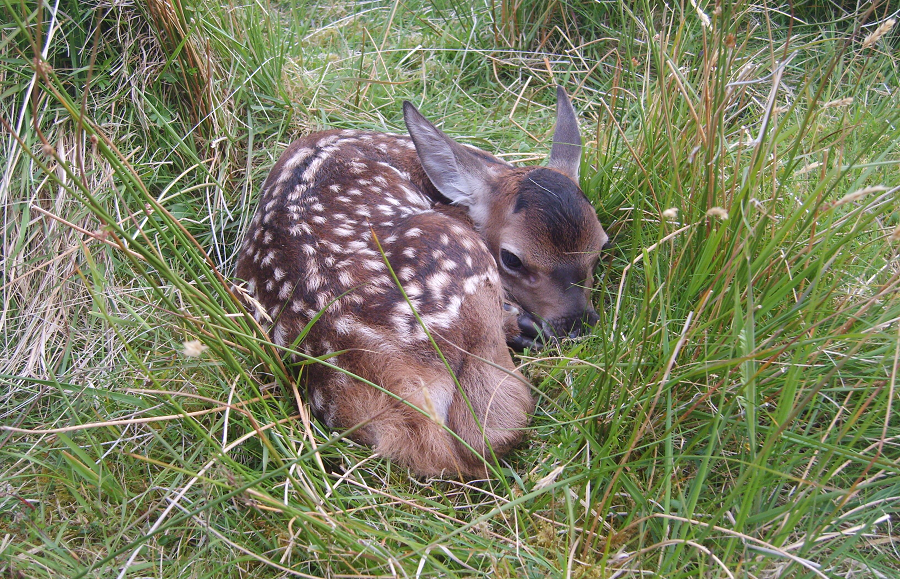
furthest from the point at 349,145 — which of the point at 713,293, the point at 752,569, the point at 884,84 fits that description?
the point at 884,84

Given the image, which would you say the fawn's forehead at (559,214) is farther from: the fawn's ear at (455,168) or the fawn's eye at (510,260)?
the fawn's ear at (455,168)

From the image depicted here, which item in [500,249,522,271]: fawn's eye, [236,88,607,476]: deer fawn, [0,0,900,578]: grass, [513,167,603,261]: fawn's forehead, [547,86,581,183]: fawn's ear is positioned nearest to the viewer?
[0,0,900,578]: grass

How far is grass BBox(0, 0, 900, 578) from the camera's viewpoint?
1.54m

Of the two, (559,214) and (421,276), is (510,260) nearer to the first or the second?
(559,214)

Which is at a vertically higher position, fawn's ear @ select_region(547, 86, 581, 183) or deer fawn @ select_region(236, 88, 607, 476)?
fawn's ear @ select_region(547, 86, 581, 183)

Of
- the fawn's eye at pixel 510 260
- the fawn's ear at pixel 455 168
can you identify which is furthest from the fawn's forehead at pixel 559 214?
the fawn's ear at pixel 455 168

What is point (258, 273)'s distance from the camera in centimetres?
230

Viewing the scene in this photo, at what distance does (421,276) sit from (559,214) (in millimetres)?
702

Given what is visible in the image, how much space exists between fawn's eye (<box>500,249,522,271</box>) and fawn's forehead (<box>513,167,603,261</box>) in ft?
0.48

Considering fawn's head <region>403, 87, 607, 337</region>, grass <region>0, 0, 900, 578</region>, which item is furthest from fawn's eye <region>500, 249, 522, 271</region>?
grass <region>0, 0, 900, 578</region>

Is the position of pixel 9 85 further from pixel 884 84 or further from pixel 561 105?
pixel 884 84

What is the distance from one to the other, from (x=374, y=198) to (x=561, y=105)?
1046mm

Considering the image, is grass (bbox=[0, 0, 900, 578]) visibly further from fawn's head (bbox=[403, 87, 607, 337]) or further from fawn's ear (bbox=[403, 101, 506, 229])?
fawn's ear (bbox=[403, 101, 506, 229])

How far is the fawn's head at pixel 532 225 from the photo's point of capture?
8.36ft
